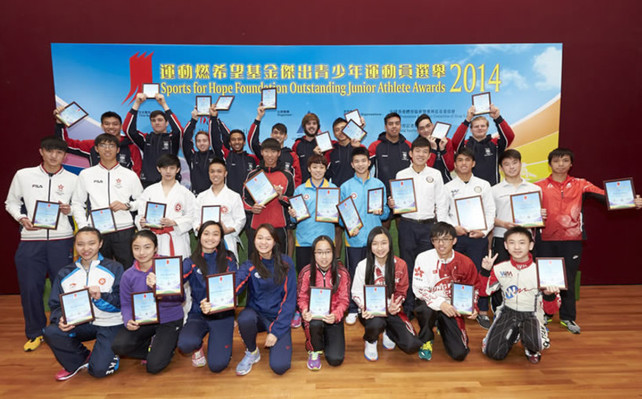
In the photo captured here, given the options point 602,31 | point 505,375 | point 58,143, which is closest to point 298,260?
point 505,375

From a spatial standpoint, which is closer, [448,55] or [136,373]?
[136,373]

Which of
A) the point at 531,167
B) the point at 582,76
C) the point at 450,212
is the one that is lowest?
the point at 450,212

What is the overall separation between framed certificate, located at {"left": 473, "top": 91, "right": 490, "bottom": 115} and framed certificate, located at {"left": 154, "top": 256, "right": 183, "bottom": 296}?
3650mm

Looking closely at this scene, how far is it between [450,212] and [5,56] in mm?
5821

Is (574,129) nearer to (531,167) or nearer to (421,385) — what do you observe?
(531,167)

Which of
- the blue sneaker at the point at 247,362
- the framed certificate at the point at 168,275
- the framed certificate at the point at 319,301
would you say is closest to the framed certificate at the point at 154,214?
the framed certificate at the point at 168,275

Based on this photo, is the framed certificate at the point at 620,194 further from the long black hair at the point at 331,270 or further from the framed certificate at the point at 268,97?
the framed certificate at the point at 268,97

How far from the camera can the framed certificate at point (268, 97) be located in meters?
4.80

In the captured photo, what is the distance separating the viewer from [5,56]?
504 centimetres

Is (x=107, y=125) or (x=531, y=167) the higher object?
(x=107, y=125)

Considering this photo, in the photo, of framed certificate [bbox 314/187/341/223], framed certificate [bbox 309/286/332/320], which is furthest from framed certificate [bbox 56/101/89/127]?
framed certificate [bbox 309/286/332/320]

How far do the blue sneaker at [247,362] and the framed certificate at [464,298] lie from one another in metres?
1.69

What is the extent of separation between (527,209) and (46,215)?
4483 mm

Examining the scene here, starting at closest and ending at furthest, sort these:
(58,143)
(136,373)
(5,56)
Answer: (136,373), (58,143), (5,56)
